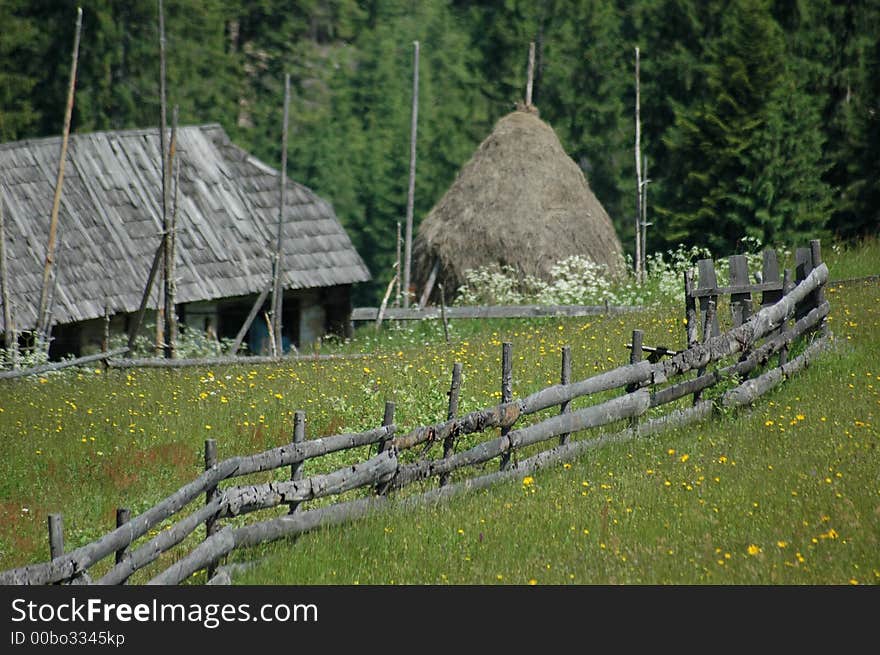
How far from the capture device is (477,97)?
142 ft

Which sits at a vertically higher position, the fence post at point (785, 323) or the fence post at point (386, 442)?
the fence post at point (785, 323)

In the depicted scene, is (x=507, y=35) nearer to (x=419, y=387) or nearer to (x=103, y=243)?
(x=103, y=243)

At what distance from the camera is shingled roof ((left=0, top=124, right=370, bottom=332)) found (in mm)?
24219

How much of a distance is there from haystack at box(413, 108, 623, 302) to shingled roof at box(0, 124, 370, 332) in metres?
1.87

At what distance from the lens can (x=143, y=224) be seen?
26.3 meters

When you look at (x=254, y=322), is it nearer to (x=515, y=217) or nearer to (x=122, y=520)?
(x=515, y=217)

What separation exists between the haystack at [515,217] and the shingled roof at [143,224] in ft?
6.13

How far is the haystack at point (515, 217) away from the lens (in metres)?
27.3

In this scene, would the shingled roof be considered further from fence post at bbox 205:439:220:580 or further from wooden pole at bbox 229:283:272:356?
fence post at bbox 205:439:220:580

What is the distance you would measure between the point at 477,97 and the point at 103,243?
20.0 metres

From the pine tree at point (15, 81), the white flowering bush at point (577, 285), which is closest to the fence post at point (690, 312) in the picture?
the white flowering bush at point (577, 285)

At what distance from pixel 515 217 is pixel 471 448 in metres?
16.7

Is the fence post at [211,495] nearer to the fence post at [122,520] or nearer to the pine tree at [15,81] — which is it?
the fence post at [122,520]

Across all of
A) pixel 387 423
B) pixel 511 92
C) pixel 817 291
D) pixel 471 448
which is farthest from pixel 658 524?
pixel 511 92
